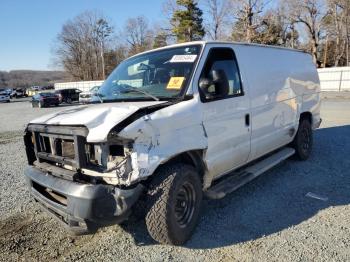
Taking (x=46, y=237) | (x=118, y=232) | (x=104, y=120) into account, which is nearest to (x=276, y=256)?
(x=118, y=232)

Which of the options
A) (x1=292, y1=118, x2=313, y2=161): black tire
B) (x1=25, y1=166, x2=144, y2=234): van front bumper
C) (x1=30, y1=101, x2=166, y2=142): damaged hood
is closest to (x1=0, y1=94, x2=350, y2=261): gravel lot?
(x1=25, y1=166, x2=144, y2=234): van front bumper

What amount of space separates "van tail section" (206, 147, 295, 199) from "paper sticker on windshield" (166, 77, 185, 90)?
1.33 metres

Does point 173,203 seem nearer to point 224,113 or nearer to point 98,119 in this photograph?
point 98,119

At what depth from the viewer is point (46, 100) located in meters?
30.4

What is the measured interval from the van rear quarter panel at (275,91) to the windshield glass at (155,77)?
0.99m

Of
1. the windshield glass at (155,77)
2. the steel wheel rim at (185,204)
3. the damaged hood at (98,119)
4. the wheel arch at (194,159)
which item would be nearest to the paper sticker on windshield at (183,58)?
the windshield glass at (155,77)

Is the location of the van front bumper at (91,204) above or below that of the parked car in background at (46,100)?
above

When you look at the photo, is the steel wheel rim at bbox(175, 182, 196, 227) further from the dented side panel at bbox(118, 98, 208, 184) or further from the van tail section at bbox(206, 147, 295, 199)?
the dented side panel at bbox(118, 98, 208, 184)

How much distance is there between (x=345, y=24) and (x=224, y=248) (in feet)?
176

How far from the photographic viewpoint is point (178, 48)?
4535 millimetres

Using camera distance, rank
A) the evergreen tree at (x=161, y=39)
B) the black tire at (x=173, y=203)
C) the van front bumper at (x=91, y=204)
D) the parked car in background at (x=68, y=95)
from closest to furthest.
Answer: the van front bumper at (x=91, y=204)
the black tire at (x=173, y=203)
the parked car in background at (x=68, y=95)
the evergreen tree at (x=161, y=39)

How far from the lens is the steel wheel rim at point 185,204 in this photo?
379 cm

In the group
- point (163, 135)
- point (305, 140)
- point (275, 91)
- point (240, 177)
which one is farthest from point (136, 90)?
point (305, 140)

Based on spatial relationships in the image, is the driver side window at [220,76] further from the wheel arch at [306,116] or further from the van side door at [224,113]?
the wheel arch at [306,116]
